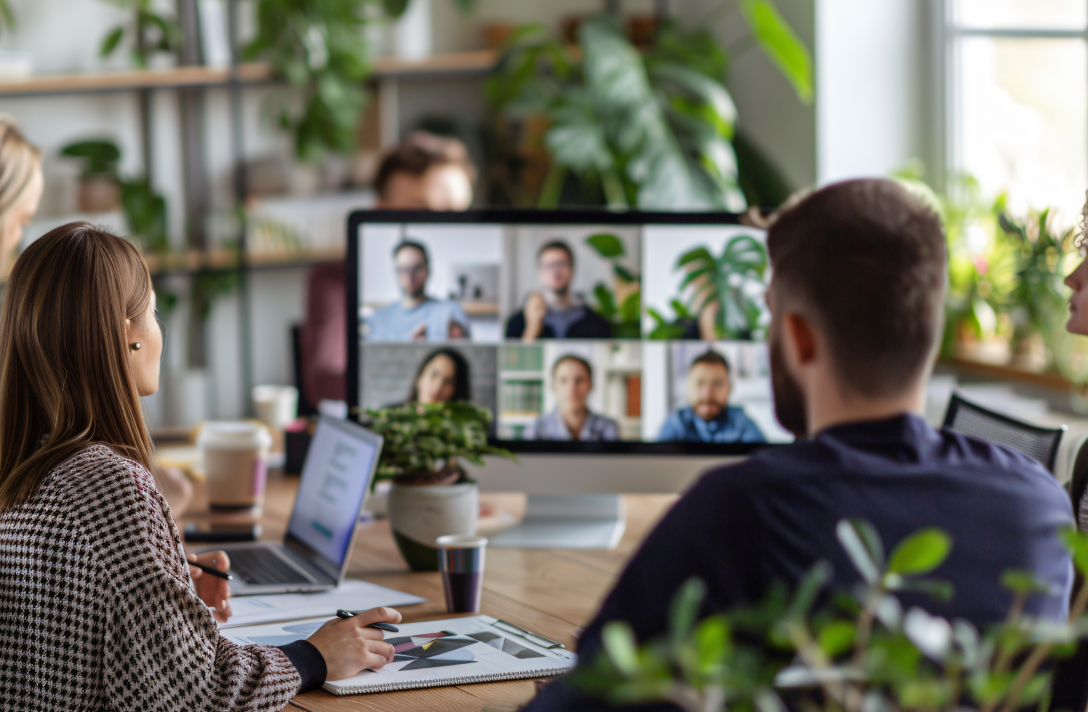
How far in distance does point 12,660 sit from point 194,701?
19 cm

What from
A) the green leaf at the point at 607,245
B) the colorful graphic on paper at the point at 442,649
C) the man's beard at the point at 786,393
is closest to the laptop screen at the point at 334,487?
the colorful graphic on paper at the point at 442,649

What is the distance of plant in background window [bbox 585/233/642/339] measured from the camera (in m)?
1.56

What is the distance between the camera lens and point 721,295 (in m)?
1.56

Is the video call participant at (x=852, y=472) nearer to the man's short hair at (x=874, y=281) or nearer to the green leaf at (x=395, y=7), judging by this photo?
the man's short hair at (x=874, y=281)

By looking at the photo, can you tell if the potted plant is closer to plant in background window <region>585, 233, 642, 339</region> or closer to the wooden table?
the wooden table

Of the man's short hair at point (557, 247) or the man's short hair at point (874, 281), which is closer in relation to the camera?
the man's short hair at point (874, 281)

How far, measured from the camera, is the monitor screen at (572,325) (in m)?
1.56

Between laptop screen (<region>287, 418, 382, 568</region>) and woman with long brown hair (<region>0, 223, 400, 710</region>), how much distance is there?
0.31 metres

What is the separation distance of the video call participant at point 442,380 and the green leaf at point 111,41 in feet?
7.90

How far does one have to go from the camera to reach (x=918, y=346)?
2.37 ft

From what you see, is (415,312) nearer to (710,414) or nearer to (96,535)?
(710,414)

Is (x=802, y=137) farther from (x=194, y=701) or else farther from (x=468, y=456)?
(x=194, y=701)

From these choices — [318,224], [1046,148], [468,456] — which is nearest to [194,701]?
[468,456]

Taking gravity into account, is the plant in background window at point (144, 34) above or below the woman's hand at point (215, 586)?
above
